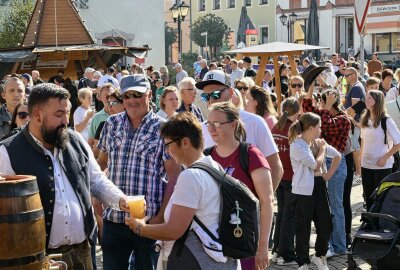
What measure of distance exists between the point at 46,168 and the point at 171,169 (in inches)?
53.5

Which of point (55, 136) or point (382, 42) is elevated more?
point (382, 42)

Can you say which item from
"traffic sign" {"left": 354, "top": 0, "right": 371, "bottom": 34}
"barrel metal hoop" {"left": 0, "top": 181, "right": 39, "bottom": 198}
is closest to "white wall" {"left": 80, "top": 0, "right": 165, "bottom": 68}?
"traffic sign" {"left": 354, "top": 0, "right": 371, "bottom": 34}

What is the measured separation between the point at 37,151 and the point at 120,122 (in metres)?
1.47

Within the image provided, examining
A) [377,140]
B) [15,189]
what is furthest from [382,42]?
[15,189]

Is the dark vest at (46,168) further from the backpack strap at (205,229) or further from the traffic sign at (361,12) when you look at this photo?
the traffic sign at (361,12)

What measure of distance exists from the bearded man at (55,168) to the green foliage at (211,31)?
205 ft

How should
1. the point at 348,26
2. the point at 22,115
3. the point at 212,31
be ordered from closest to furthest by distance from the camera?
the point at 22,115 < the point at 348,26 < the point at 212,31

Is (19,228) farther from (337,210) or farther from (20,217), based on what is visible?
(337,210)

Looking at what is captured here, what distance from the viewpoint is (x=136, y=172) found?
20.1ft

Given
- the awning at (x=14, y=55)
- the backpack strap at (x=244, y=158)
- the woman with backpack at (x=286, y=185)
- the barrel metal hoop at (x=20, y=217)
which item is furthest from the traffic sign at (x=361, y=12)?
the awning at (x=14, y=55)

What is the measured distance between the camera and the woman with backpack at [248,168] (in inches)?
221

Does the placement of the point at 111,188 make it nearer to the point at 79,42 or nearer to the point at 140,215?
the point at 140,215

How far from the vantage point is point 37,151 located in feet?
16.3

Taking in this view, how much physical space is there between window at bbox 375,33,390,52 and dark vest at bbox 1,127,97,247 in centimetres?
6025
